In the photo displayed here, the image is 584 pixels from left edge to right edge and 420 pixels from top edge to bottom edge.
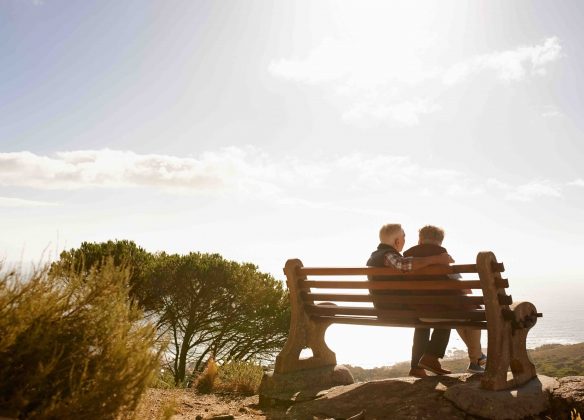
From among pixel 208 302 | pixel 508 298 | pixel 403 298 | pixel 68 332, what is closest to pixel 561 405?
pixel 508 298

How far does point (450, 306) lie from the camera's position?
15.4ft

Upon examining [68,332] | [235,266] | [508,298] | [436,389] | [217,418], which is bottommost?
[217,418]

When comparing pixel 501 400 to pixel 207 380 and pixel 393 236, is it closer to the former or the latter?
pixel 393 236

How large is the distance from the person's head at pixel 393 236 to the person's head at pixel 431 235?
0.26 metres

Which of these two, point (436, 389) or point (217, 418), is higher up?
point (436, 389)

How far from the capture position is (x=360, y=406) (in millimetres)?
4676

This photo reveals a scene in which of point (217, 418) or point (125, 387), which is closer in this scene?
point (125, 387)

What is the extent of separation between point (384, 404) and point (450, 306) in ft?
3.78

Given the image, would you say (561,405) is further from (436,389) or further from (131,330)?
(131,330)

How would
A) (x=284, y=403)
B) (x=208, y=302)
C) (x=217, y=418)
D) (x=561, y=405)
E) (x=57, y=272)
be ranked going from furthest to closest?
(x=208, y=302)
(x=284, y=403)
(x=217, y=418)
(x=561, y=405)
(x=57, y=272)

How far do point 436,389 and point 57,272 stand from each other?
3.61 meters

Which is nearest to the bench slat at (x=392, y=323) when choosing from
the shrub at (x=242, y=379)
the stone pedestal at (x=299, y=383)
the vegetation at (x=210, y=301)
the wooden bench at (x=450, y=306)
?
the wooden bench at (x=450, y=306)

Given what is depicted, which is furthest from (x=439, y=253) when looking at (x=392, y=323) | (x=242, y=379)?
(x=242, y=379)

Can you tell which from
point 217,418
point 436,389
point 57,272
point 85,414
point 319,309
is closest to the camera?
point 85,414
